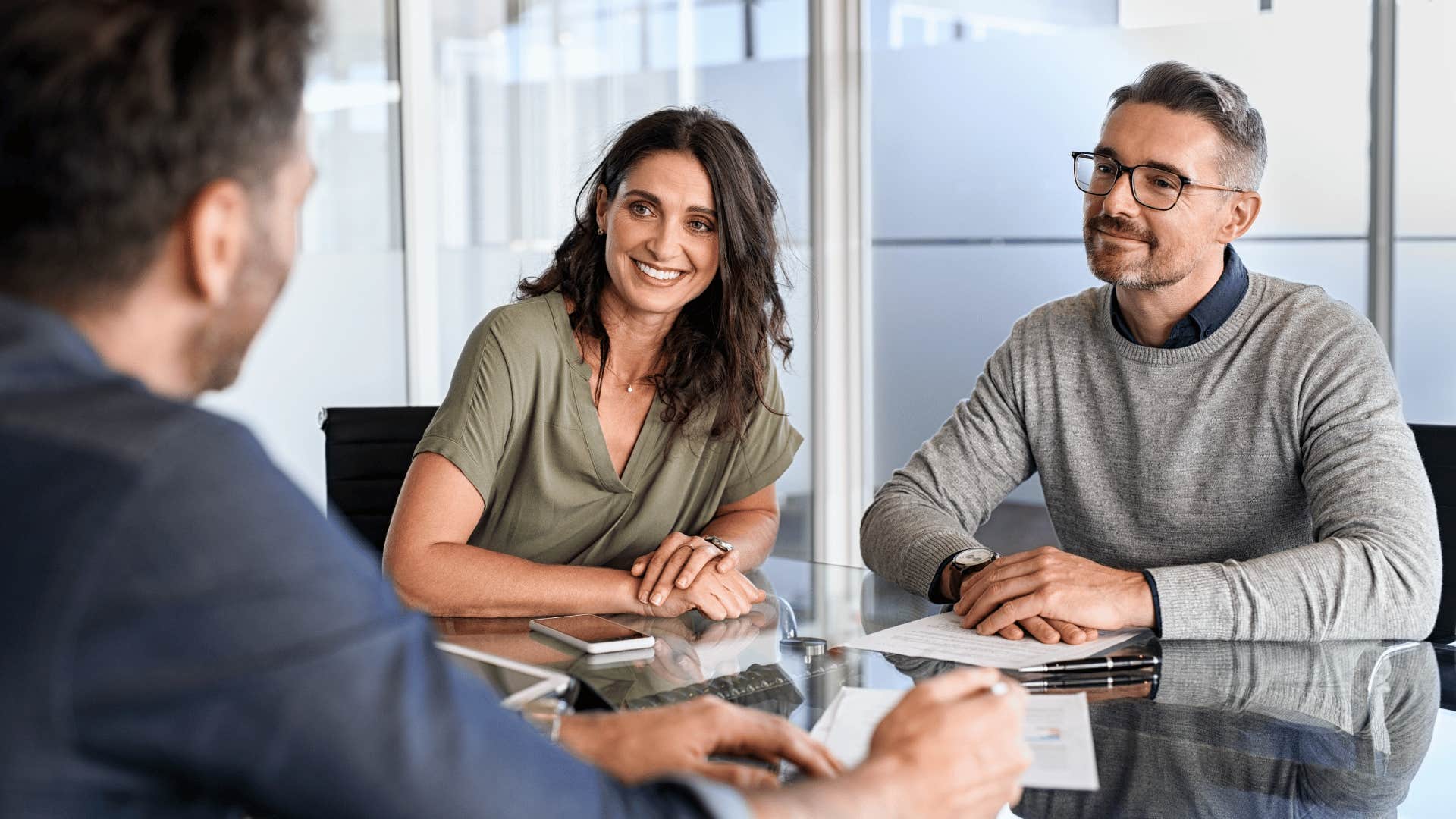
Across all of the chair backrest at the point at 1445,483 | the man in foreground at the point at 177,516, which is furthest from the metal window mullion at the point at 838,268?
the man in foreground at the point at 177,516

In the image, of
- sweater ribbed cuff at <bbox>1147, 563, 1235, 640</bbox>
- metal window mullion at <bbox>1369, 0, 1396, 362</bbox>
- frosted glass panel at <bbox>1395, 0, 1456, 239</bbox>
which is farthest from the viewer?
metal window mullion at <bbox>1369, 0, 1396, 362</bbox>

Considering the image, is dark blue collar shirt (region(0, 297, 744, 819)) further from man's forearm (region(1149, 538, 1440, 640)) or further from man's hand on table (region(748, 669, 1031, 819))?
man's forearm (region(1149, 538, 1440, 640))

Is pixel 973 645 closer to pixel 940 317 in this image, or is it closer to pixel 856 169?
pixel 940 317

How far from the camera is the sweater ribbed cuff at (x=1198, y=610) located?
1.73 metres

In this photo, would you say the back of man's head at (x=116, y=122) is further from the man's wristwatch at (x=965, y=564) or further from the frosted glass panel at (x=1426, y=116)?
the frosted glass panel at (x=1426, y=116)

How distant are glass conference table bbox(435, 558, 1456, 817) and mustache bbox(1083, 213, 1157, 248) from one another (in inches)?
28.0

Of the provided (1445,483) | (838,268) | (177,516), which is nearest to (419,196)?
(838,268)

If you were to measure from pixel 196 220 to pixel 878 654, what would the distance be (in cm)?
110

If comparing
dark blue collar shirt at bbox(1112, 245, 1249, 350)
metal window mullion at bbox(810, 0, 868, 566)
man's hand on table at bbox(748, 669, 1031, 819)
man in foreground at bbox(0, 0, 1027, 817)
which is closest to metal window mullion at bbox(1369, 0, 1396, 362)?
dark blue collar shirt at bbox(1112, 245, 1249, 350)

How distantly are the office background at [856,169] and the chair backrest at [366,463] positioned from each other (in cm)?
138

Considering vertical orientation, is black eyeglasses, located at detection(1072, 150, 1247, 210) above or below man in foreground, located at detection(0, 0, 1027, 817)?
above

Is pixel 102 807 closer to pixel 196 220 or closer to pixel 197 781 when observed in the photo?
pixel 197 781

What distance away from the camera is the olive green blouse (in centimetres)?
218

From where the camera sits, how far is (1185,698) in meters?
1.49
